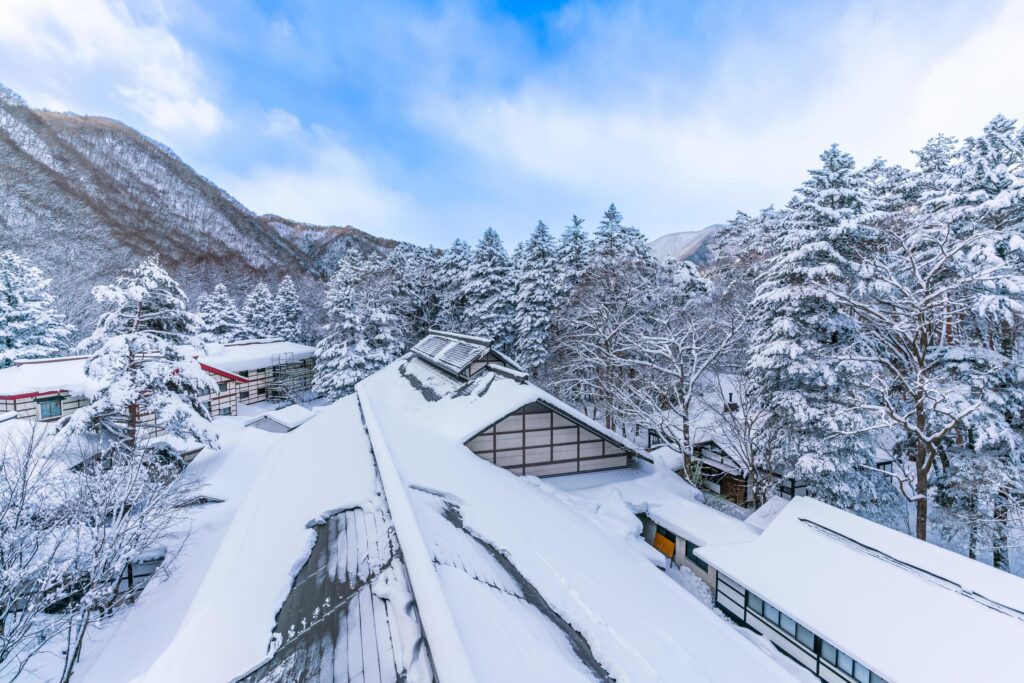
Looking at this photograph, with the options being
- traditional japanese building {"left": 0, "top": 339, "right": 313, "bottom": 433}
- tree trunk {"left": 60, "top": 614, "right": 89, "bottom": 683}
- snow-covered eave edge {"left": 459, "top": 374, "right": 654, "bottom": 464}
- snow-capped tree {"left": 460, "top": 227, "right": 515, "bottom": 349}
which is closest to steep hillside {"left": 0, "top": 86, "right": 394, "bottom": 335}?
traditional japanese building {"left": 0, "top": 339, "right": 313, "bottom": 433}

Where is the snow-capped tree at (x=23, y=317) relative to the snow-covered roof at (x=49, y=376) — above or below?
above

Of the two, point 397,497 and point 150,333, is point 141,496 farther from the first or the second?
point 397,497

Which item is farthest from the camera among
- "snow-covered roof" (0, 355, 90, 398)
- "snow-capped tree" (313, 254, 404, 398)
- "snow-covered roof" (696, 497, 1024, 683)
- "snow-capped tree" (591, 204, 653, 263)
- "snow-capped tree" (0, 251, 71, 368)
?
"snow-capped tree" (313, 254, 404, 398)

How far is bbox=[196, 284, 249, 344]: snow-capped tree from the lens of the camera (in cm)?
3591

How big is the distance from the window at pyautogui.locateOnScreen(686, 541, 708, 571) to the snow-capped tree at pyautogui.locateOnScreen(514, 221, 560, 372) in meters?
14.0

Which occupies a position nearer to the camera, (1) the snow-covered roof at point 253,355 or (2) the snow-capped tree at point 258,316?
(1) the snow-covered roof at point 253,355

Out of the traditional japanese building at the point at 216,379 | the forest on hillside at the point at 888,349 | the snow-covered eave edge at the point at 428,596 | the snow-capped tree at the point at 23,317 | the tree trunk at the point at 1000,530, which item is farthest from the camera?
the snow-capped tree at the point at 23,317

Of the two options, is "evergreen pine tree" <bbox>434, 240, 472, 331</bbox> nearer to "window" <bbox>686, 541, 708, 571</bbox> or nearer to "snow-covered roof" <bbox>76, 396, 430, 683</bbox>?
"snow-covered roof" <bbox>76, 396, 430, 683</bbox>

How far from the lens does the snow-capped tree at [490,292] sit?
27609mm

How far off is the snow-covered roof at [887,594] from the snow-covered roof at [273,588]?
7.17 meters

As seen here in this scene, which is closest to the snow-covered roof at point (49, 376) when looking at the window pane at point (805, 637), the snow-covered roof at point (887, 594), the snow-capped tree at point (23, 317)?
the snow-capped tree at point (23, 317)

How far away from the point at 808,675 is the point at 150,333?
17284mm

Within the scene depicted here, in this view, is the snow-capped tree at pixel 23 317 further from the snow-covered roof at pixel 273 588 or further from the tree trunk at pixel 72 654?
the tree trunk at pixel 72 654

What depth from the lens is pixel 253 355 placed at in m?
29.8
